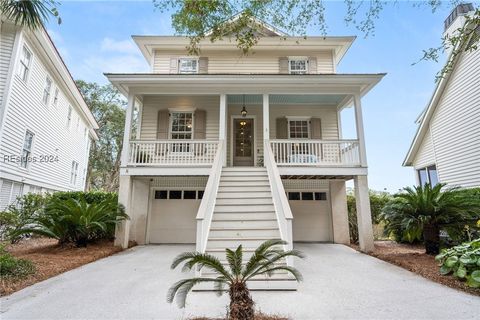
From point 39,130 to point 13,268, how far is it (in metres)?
8.97

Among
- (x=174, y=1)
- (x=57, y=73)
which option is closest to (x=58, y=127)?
(x=57, y=73)

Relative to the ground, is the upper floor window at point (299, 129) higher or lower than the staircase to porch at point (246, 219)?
higher

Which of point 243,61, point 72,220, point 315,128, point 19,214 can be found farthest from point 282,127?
point 19,214

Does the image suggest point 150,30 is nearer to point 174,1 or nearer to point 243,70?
point 243,70

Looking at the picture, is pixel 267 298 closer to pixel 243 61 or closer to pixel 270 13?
pixel 270 13

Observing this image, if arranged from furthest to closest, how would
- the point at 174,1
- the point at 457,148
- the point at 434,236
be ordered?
1. the point at 457,148
2. the point at 434,236
3. the point at 174,1

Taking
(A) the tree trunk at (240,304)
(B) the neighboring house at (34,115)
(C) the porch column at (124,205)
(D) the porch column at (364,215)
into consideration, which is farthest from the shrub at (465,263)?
(B) the neighboring house at (34,115)

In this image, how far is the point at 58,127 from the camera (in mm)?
13641

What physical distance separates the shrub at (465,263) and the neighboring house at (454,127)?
6146 millimetres

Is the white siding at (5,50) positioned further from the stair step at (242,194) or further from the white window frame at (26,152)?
the stair step at (242,194)

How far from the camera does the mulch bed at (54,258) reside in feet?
14.5

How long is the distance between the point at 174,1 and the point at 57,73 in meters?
9.82

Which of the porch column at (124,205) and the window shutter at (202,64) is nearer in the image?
the porch column at (124,205)

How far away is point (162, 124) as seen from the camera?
10.5 m
